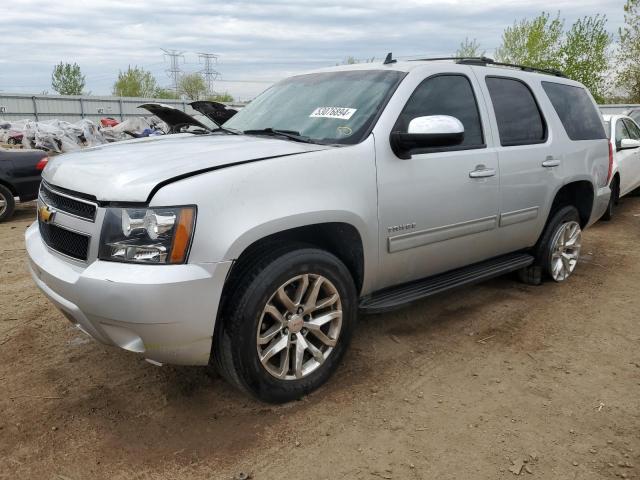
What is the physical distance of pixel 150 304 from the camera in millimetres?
2314

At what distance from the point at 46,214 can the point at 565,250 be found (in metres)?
4.40

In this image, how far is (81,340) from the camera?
3705 millimetres

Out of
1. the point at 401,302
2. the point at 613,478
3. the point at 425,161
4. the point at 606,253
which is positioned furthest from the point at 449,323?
the point at 606,253

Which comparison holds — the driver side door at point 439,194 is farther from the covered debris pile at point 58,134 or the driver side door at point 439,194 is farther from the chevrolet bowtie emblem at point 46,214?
the covered debris pile at point 58,134

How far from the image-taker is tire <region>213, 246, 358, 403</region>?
2.61m

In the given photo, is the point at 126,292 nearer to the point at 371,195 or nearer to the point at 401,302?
the point at 371,195

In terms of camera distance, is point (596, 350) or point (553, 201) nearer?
point (596, 350)

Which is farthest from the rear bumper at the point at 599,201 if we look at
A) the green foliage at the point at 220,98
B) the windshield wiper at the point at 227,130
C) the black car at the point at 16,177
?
the green foliage at the point at 220,98

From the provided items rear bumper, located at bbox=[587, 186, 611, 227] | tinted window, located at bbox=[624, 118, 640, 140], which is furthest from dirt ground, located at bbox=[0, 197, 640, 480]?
tinted window, located at bbox=[624, 118, 640, 140]

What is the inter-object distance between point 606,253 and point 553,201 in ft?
7.29

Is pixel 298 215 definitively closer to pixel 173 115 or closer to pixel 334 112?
pixel 334 112

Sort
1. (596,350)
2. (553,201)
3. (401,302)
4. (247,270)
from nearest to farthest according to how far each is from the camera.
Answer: (247,270) < (401,302) < (596,350) < (553,201)

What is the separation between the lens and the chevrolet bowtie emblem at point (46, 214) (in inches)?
110

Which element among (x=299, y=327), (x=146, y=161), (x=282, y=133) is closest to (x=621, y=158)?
(x=282, y=133)
